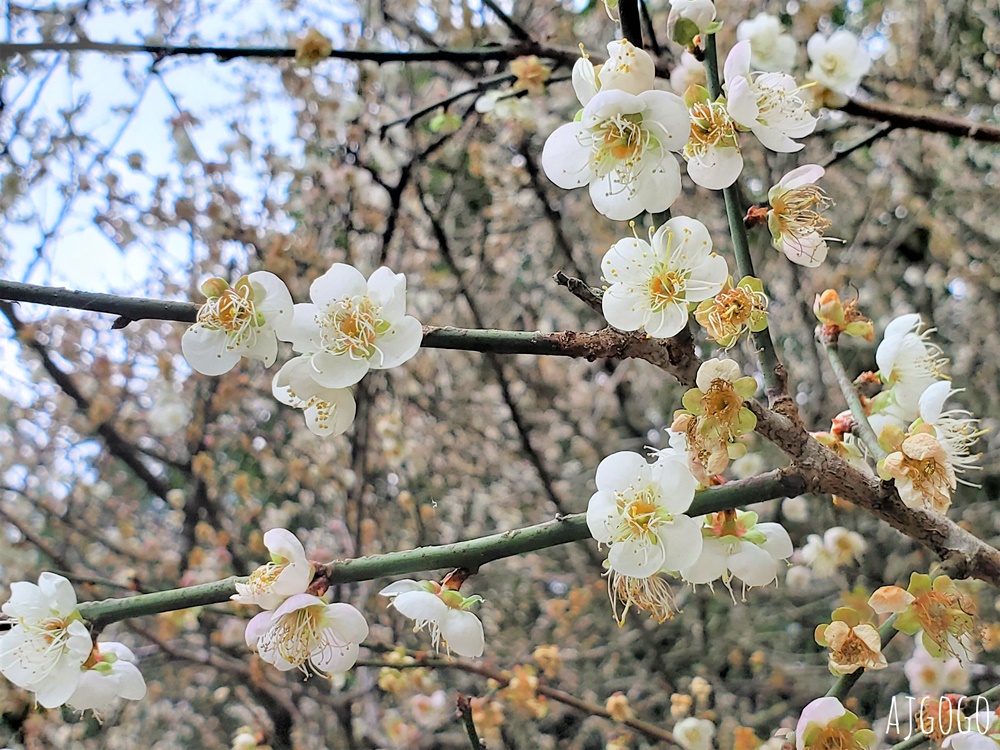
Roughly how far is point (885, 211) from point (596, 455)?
130cm

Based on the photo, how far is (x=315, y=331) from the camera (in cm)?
60

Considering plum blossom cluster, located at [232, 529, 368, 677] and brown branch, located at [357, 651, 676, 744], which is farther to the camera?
brown branch, located at [357, 651, 676, 744]

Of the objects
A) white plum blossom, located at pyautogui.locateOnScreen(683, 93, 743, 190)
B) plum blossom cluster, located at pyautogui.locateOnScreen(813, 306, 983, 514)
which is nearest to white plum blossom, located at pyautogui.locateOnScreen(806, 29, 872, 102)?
plum blossom cluster, located at pyautogui.locateOnScreen(813, 306, 983, 514)

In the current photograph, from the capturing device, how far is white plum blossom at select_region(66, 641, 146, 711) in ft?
2.17

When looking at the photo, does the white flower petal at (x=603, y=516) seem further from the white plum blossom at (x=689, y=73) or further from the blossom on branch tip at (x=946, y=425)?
the white plum blossom at (x=689, y=73)

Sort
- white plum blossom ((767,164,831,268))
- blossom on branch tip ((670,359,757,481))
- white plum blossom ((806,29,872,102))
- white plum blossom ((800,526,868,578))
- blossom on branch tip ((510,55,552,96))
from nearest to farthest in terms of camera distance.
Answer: blossom on branch tip ((670,359,757,481)) < white plum blossom ((767,164,831,268)) < white plum blossom ((806,29,872,102)) < blossom on branch tip ((510,55,552,96)) < white plum blossom ((800,526,868,578))

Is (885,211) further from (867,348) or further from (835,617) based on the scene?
(835,617)

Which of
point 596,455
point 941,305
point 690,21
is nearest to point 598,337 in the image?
point 690,21

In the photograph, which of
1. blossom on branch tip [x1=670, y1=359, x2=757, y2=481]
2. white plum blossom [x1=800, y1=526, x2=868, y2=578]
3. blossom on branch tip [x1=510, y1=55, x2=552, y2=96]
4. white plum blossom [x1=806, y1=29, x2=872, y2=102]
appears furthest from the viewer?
white plum blossom [x1=800, y1=526, x2=868, y2=578]

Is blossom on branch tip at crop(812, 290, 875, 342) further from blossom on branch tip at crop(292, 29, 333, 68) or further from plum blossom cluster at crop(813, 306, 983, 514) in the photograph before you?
blossom on branch tip at crop(292, 29, 333, 68)

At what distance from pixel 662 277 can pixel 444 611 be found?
311mm

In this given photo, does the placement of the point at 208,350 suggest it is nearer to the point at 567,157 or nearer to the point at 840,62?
the point at 567,157

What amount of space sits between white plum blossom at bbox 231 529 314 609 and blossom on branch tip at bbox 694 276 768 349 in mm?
351

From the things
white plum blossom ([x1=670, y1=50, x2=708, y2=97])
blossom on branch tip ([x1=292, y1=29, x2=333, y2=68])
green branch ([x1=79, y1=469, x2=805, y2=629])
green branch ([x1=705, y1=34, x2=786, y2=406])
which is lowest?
green branch ([x1=79, y1=469, x2=805, y2=629])
